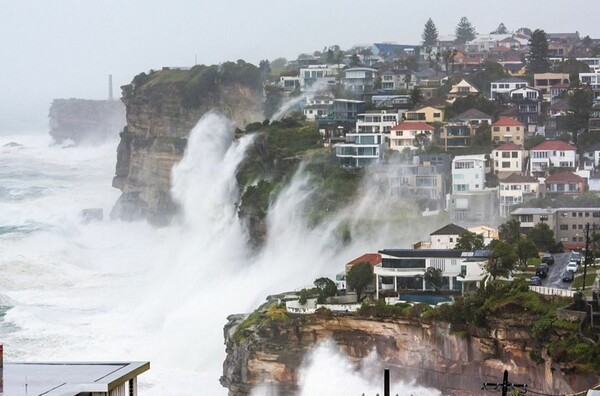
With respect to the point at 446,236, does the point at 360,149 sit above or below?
above

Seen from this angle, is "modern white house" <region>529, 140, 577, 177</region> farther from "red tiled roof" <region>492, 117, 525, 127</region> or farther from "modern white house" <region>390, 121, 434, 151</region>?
"modern white house" <region>390, 121, 434, 151</region>

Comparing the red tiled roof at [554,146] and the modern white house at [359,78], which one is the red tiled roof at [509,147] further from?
the modern white house at [359,78]

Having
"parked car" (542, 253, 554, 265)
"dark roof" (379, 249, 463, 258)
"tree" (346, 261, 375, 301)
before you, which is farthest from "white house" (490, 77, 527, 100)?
"tree" (346, 261, 375, 301)

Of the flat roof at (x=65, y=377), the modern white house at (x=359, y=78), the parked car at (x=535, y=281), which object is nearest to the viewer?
the flat roof at (x=65, y=377)

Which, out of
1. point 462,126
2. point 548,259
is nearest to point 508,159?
point 462,126

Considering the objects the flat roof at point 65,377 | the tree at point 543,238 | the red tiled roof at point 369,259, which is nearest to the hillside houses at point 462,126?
the tree at point 543,238

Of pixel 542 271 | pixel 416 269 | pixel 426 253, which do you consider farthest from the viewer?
pixel 426 253

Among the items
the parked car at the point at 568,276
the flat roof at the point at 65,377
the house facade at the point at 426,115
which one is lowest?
the parked car at the point at 568,276

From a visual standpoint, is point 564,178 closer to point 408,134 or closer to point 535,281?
point 408,134
